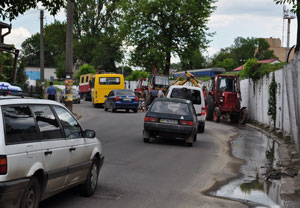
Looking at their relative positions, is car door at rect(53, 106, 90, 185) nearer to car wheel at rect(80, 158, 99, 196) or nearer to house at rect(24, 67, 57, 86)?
car wheel at rect(80, 158, 99, 196)

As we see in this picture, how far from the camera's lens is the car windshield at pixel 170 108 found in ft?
54.1

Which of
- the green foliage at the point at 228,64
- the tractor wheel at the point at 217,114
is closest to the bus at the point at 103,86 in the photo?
the tractor wheel at the point at 217,114

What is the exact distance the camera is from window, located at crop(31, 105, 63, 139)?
6.58 meters

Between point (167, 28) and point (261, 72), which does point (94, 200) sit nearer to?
point (261, 72)

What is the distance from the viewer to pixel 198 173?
11133 millimetres

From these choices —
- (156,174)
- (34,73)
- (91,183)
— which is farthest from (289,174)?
(34,73)

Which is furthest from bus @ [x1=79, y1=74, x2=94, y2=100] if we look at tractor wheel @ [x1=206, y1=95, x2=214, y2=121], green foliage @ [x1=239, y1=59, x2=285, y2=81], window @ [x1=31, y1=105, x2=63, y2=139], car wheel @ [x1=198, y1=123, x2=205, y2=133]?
window @ [x1=31, y1=105, x2=63, y2=139]

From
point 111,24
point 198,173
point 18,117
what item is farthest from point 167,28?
point 18,117

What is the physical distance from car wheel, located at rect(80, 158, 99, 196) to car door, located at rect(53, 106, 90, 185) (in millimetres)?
229

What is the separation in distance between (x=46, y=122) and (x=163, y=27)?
49985 mm

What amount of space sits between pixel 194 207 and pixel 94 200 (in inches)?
61.5

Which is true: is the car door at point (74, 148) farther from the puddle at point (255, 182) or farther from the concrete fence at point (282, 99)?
the concrete fence at point (282, 99)

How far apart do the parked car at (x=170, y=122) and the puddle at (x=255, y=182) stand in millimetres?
1583

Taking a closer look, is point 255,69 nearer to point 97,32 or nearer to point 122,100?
point 122,100
